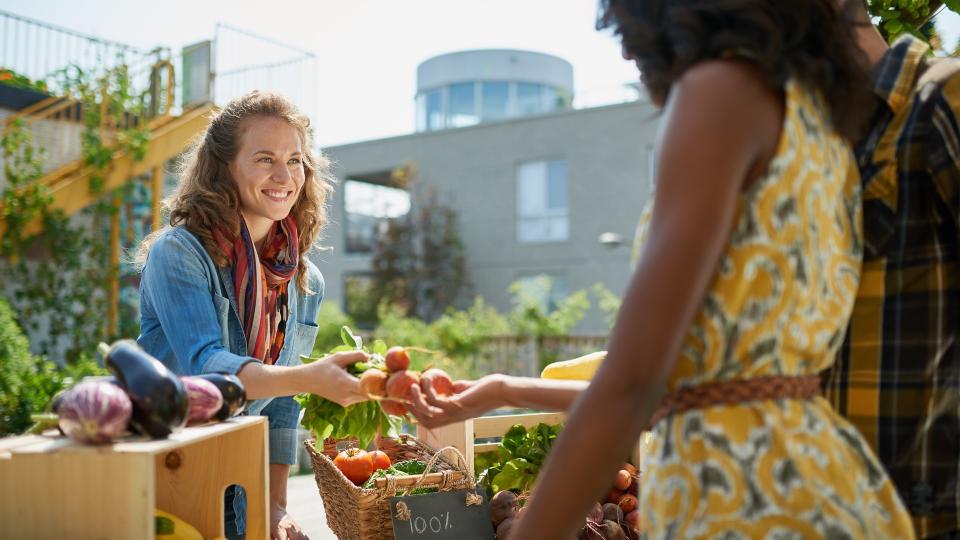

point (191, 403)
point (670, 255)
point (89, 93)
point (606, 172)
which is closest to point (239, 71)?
point (89, 93)

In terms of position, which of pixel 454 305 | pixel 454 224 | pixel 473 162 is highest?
pixel 473 162

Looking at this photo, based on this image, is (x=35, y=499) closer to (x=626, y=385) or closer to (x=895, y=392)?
(x=626, y=385)

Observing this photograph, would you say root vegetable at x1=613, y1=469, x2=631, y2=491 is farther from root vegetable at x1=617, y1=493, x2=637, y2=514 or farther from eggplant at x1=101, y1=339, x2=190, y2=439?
eggplant at x1=101, y1=339, x2=190, y2=439

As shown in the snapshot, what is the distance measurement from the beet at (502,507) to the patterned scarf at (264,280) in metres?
0.83

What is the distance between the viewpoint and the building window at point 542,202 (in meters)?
21.0

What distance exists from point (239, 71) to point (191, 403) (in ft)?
39.4

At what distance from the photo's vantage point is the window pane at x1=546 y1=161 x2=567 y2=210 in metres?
21.0

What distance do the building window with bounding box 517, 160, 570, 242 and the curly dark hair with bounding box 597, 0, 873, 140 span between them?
19653mm

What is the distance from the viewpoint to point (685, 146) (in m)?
1.01

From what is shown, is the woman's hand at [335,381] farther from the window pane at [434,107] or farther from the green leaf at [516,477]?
the window pane at [434,107]

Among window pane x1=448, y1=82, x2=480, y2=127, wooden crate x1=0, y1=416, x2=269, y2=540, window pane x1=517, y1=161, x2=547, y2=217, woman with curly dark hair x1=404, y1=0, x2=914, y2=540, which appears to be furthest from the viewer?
window pane x1=448, y1=82, x2=480, y2=127

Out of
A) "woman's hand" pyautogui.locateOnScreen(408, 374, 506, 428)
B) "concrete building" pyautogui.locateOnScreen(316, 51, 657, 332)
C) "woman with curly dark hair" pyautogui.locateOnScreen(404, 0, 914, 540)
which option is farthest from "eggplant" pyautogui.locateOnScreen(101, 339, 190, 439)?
"concrete building" pyautogui.locateOnScreen(316, 51, 657, 332)

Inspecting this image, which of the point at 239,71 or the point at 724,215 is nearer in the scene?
the point at 724,215

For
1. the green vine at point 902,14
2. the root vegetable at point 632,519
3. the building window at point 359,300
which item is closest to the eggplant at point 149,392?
the root vegetable at point 632,519
